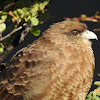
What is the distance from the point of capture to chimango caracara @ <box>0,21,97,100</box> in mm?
3232

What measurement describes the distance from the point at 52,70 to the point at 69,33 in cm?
70

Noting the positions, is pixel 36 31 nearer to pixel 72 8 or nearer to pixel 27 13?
pixel 27 13

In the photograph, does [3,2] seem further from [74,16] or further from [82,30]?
[74,16]

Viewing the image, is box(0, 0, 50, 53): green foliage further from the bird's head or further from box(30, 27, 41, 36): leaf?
the bird's head

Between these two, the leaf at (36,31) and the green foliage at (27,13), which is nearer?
the green foliage at (27,13)

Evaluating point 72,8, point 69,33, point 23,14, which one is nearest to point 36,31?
point 23,14

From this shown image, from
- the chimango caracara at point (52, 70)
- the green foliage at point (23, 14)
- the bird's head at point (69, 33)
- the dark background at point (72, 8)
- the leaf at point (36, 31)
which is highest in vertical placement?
the green foliage at point (23, 14)

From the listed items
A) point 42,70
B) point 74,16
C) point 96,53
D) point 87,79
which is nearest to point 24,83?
point 42,70

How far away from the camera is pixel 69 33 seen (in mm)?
3680

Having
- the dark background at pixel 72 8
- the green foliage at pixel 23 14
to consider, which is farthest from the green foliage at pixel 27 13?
the dark background at pixel 72 8

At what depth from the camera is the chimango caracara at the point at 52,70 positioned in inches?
127

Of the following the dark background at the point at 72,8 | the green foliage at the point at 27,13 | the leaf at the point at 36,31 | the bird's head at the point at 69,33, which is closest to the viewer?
the green foliage at the point at 27,13

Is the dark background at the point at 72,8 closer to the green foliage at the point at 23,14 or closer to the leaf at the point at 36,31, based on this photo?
the green foliage at the point at 23,14

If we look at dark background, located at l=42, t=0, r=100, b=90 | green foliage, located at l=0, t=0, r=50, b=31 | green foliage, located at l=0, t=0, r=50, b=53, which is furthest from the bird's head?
dark background, located at l=42, t=0, r=100, b=90
